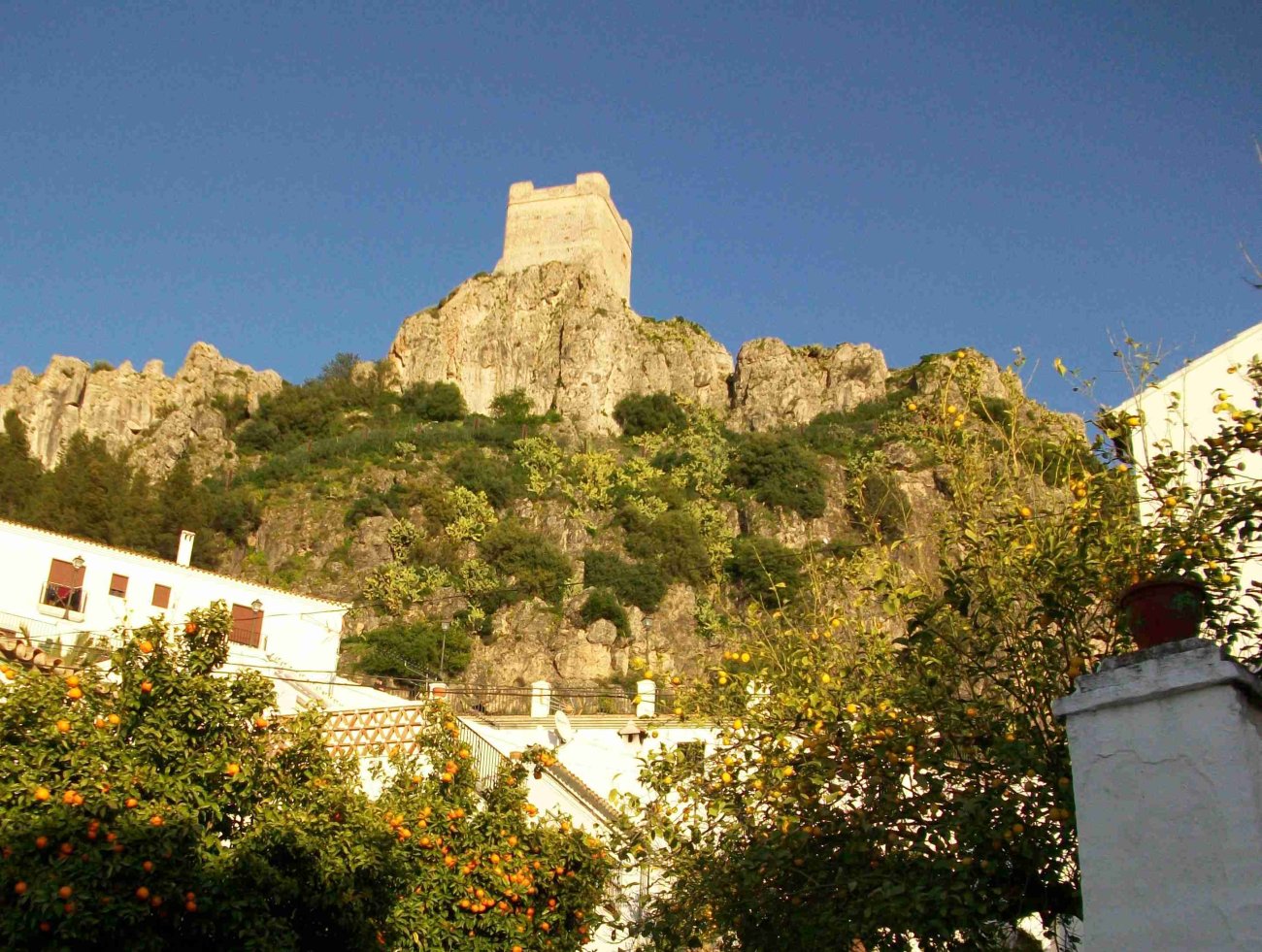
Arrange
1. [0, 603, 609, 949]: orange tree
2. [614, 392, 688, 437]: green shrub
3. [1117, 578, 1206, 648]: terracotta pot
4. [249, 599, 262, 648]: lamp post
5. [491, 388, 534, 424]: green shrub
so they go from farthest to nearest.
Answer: [491, 388, 534, 424]: green shrub
[614, 392, 688, 437]: green shrub
[249, 599, 262, 648]: lamp post
[0, 603, 609, 949]: orange tree
[1117, 578, 1206, 648]: terracotta pot

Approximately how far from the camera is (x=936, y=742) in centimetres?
1076

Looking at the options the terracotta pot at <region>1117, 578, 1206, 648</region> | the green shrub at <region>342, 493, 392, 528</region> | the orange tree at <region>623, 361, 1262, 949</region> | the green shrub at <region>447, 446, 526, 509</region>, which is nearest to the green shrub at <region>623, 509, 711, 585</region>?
the green shrub at <region>447, 446, 526, 509</region>

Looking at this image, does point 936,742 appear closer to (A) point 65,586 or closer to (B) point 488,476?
(A) point 65,586

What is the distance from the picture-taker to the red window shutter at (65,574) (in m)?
36.8

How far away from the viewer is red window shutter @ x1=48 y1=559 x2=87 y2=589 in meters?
36.8

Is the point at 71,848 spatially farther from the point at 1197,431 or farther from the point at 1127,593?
the point at 1197,431

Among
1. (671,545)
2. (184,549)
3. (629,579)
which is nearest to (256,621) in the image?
(184,549)

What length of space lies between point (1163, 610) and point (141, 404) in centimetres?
7924

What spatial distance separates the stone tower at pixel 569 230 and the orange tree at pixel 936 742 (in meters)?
77.4

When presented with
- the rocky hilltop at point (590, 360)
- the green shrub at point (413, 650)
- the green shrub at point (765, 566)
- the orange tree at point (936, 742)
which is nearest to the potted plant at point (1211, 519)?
the orange tree at point (936, 742)

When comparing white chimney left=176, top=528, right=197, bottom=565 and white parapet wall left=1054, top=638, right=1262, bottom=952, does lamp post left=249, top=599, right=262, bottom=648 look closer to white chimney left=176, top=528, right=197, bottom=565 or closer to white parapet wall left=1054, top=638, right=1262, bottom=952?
white chimney left=176, top=528, right=197, bottom=565

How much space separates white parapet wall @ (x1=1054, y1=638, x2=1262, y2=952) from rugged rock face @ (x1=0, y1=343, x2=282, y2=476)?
71.8 metres

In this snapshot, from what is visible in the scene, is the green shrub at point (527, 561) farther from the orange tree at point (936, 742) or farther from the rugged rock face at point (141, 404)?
the orange tree at point (936, 742)

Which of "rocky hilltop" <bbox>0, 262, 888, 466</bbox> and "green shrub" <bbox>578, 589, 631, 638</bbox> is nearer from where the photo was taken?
"green shrub" <bbox>578, 589, 631, 638</bbox>
